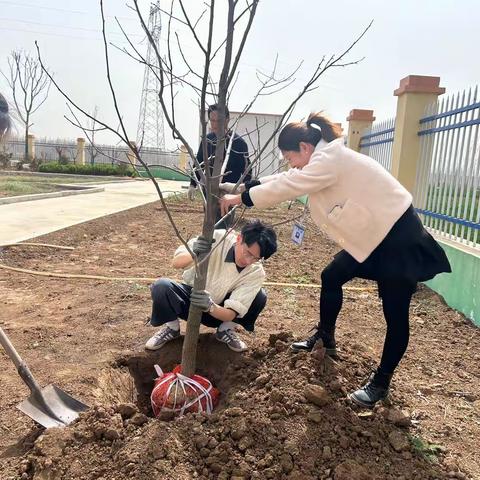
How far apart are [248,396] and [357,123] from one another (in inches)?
321

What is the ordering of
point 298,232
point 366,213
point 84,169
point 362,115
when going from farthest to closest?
point 84,169 → point 362,115 → point 298,232 → point 366,213

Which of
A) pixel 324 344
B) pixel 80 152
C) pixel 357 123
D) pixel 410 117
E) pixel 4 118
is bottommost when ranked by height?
pixel 324 344

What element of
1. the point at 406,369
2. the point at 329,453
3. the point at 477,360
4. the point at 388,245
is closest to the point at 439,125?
the point at 477,360

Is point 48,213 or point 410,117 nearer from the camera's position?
point 410,117

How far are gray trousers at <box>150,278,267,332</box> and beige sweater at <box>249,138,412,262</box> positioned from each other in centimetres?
93

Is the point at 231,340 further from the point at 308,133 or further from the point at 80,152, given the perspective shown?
the point at 80,152

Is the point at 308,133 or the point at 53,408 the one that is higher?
the point at 308,133

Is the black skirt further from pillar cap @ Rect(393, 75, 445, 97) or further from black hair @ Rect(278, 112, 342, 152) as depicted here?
pillar cap @ Rect(393, 75, 445, 97)

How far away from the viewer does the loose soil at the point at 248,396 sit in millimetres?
2016

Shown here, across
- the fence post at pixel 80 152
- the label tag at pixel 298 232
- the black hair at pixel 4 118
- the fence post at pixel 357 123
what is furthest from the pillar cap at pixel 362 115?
the fence post at pixel 80 152

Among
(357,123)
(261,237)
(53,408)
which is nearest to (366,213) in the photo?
(261,237)

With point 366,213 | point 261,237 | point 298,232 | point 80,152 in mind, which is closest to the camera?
point 366,213

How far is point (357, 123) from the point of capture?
9.73m

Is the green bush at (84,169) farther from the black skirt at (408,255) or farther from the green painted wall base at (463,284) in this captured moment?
the black skirt at (408,255)
